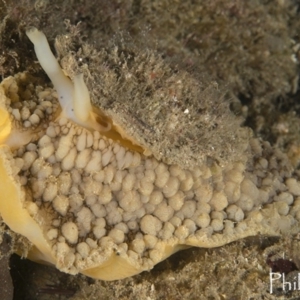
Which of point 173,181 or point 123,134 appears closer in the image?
point 123,134

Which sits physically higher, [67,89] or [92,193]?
[67,89]

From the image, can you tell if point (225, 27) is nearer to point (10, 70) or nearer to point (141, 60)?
point (141, 60)

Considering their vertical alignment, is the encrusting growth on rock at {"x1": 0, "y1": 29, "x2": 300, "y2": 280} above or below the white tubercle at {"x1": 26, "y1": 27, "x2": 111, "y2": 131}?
below

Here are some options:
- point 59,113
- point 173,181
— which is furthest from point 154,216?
point 59,113

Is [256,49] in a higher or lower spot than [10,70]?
lower

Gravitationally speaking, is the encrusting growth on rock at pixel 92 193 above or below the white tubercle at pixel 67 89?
below
